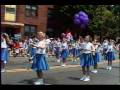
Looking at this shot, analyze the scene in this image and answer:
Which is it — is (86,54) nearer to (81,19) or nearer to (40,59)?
(40,59)

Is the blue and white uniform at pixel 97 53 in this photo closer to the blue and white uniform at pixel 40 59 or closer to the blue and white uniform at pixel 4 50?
the blue and white uniform at pixel 4 50

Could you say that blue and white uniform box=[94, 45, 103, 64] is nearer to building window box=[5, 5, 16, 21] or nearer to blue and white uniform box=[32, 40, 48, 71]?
building window box=[5, 5, 16, 21]

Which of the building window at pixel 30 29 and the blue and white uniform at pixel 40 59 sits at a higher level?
the building window at pixel 30 29

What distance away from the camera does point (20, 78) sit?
41.8 feet

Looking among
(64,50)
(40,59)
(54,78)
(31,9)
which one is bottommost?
(54,78)

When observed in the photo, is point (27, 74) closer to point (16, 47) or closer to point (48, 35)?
point (48, 35)

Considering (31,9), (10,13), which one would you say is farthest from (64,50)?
(31,9)

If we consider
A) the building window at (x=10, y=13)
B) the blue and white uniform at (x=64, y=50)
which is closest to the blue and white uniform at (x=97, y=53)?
the blue and white uniform at (x=64, y=50)

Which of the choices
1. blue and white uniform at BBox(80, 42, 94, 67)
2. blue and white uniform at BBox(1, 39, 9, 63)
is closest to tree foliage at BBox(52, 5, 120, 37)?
blue and white uniform at BBox(80, 42, 94, 67)

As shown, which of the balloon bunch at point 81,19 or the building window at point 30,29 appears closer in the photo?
the balloon bunch at point 81,19

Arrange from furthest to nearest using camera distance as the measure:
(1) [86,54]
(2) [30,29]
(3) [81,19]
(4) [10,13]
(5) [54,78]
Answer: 1. (4) [10,13]
2. (2) [30,29]
3. (1) [86,54]
4. (5) [54,78]
5. (3) [81,19]

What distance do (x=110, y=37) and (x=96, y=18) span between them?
0.98m

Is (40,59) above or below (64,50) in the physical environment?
below
